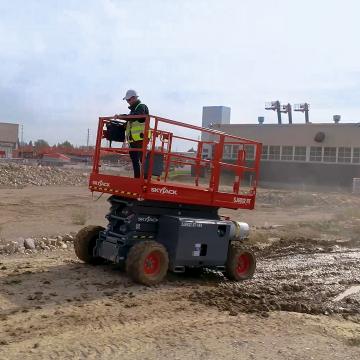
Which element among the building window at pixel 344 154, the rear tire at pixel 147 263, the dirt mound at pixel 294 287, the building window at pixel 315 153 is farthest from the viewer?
the building window at pixel 315 153

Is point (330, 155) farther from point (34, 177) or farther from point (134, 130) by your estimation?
point (134, 130)

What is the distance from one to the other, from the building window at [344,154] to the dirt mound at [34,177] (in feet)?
71.1

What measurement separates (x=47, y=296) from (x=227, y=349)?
8.77 feet

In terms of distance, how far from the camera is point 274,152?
161 ft

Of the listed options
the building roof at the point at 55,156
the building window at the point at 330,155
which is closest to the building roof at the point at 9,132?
the building roof at the point at 55,156

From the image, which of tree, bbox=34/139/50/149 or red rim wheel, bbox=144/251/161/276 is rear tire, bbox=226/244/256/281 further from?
tree, bbox=34/139/50/149

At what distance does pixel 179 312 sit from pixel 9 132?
265ft

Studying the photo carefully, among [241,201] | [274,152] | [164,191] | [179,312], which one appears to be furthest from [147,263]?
[274,152]

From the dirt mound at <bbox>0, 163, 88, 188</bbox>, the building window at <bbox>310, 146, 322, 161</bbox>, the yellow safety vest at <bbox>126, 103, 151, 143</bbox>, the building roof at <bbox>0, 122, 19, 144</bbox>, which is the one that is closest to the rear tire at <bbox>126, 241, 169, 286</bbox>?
the yellow safety vest at <bbox>126, 103, 151, 143</bbox>

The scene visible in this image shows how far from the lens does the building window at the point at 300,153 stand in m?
47.3

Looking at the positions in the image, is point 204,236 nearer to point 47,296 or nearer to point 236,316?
point 236,316

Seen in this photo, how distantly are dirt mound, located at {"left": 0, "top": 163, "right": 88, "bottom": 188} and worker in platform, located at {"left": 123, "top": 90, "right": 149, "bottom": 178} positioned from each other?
2167 centimetres

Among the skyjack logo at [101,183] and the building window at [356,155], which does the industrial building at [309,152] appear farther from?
the skyjack logo at [101,183]

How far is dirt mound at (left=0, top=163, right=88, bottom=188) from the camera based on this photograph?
100ft
